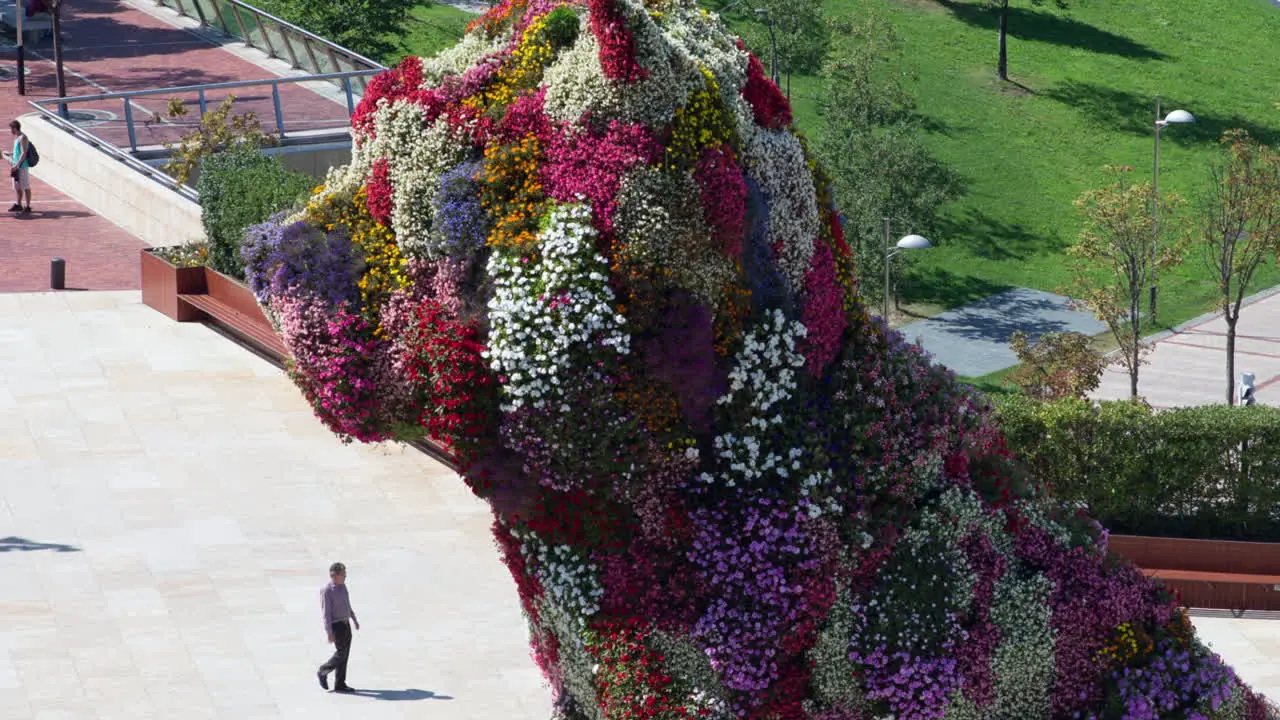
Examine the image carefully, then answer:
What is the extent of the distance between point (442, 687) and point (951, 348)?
1093 inches

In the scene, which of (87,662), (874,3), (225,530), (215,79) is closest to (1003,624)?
(87,662)

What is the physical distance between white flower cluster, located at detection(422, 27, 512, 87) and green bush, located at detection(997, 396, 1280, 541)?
34.7 feet

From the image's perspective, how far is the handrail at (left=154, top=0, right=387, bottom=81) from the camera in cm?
3594

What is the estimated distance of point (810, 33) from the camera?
5316 cm

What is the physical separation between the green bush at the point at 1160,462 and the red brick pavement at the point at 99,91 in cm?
1352

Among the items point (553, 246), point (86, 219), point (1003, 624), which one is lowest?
point (86, 219)

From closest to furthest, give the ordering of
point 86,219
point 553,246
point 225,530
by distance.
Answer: point 553,246
point 225,530
point 86,219

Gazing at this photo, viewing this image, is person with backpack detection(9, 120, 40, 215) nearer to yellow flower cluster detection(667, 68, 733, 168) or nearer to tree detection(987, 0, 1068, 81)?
yellow flower cluster detection(667, 68, 733, 168)

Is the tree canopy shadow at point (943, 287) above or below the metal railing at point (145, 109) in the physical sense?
below

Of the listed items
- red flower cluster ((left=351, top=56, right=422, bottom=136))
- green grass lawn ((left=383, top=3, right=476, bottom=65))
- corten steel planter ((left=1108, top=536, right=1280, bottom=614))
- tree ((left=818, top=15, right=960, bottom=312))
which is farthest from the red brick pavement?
red flower cluster ((left=351, top=56, right=422, bottom=136))

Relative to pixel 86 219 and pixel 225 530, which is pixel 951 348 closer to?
pixel 86 219

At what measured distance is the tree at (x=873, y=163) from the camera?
43.0 meters

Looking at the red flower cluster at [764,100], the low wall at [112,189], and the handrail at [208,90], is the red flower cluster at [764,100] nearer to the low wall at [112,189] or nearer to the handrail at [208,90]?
the low wall at [112,189]

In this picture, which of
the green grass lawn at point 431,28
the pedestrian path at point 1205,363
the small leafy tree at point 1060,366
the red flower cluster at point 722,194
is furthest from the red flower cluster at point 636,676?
the green grass lawn at point 431,28
